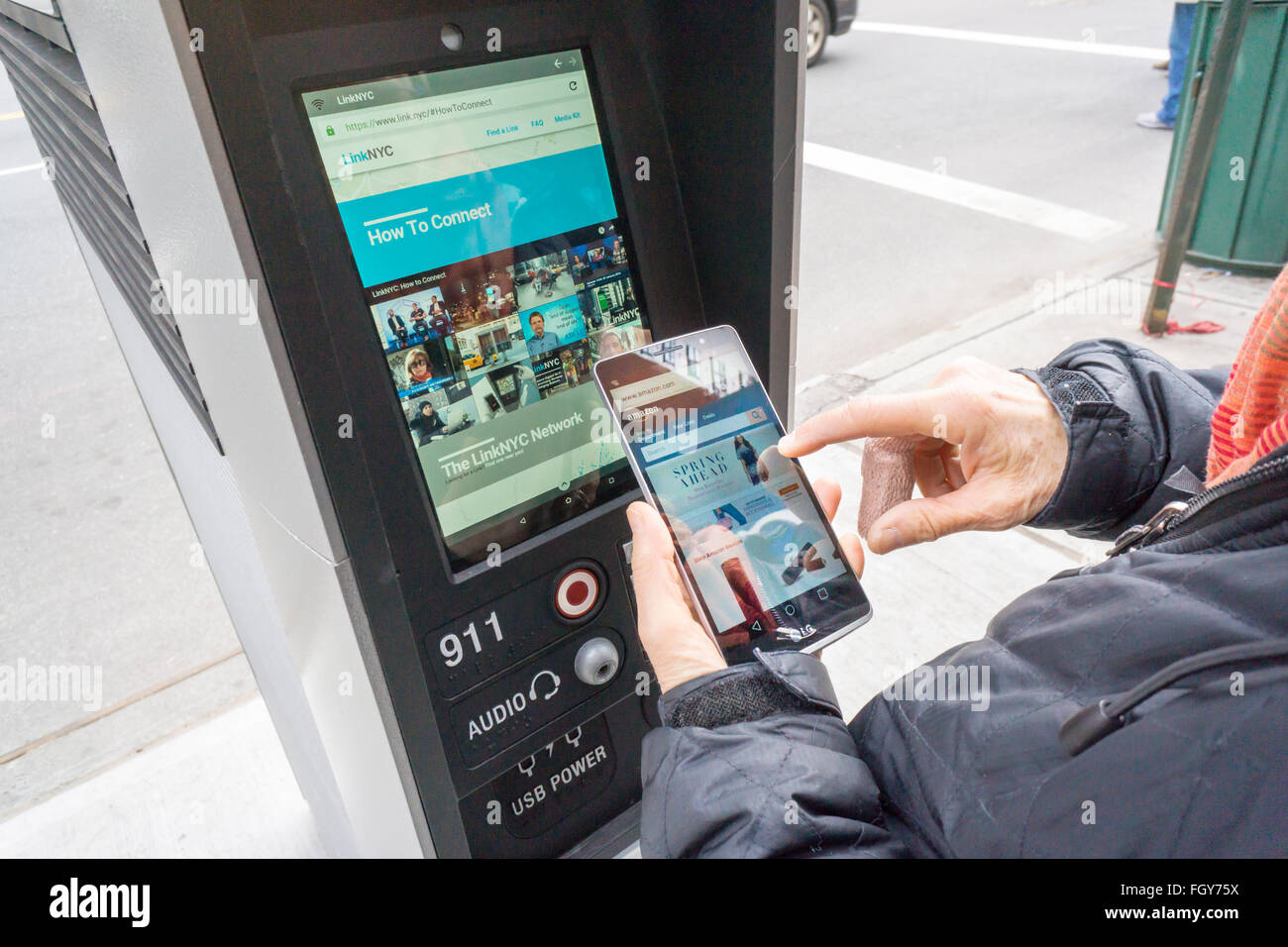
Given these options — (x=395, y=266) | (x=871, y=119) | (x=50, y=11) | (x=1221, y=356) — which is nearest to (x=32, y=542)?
(x=50, y=11)

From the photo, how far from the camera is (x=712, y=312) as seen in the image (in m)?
1.24

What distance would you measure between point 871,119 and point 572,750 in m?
6.54

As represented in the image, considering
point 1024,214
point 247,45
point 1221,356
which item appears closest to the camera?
point 247,45

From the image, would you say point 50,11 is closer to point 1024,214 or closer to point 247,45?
point 247,45

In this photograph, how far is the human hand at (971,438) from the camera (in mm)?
1109

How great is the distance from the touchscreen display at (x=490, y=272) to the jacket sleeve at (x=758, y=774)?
0.32 m

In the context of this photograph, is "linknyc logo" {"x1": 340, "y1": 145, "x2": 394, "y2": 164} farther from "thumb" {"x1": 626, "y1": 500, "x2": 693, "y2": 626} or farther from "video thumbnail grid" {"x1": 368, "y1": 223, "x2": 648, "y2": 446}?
"thumb" {"x1": 626, "y1": 500, "x2": 693, "y2": 626}

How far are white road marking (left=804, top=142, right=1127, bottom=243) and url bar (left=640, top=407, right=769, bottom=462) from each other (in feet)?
14.6

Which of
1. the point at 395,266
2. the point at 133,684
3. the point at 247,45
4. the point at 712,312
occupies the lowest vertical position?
the point at 133,684

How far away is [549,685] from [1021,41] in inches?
369

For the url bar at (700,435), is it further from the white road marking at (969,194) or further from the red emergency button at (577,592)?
the white road marking at (969,194)
